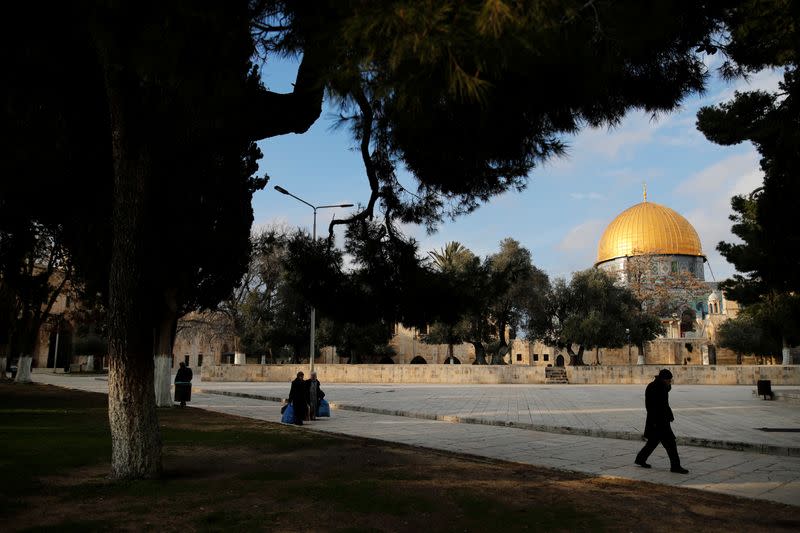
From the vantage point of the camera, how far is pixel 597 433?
444 inches

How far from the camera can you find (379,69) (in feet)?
10.0

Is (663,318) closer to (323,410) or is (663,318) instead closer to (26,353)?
(323,410)

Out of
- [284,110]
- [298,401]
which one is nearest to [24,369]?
[298,401]

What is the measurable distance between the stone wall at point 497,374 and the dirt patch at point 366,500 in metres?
25.6

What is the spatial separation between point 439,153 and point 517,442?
5550 millimetres

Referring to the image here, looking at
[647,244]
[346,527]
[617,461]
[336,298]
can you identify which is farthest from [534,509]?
[647,244]

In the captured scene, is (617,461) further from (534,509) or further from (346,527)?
(346,527)

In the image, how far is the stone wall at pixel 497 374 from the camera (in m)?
31.3

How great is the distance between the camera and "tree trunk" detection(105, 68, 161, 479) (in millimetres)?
6082

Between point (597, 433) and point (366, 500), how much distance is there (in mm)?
7117

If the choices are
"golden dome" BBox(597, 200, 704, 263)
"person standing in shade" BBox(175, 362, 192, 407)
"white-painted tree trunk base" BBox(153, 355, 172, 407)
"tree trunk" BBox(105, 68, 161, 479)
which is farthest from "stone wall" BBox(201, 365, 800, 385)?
"golden dome" BBox(597, 200, 704, 263)

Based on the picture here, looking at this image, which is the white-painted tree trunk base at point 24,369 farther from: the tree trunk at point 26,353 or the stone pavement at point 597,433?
the stone pavement at point 597,433

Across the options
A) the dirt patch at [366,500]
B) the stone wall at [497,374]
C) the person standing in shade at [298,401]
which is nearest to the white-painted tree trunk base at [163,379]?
the person standing in shade at [298,401]

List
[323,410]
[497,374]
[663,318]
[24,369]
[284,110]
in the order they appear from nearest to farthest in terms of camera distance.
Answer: [284,110] → [323,410] → [24,369] → [497,374] → [663,318]
